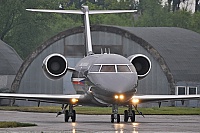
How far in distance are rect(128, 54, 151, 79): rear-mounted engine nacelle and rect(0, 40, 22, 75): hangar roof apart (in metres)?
30.0

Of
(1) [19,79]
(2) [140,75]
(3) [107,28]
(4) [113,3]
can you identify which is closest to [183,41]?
(3) [107,28]

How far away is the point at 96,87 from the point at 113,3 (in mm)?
77422

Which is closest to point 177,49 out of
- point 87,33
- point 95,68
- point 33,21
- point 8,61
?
point 87,33

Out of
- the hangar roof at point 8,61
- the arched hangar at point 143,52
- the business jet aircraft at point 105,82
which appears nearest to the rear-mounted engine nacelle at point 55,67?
the business jet aircraft at point 105,82

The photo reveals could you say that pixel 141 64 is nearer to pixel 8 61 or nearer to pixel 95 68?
pixel 95 68

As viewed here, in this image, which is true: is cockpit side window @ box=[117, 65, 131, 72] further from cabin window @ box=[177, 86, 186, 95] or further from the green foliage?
the green foliage

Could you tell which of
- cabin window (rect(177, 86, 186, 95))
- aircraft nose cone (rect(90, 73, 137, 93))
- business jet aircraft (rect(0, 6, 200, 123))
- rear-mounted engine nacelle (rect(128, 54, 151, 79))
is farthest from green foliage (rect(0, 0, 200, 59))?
aircraft nose cone (rect(90, 73, 137, 93))

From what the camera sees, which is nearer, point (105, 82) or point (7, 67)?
point (105, 82)

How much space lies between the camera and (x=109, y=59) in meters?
33.7

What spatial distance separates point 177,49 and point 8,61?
1686 cm

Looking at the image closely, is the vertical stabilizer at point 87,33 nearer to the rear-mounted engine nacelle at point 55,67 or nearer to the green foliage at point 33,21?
the rear-mounted engine nacelle at point 55,67

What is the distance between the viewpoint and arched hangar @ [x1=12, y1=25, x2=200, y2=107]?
5466 cm

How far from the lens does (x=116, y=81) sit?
31.9 meters

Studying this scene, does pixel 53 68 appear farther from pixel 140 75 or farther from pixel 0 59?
pixel 0 59
